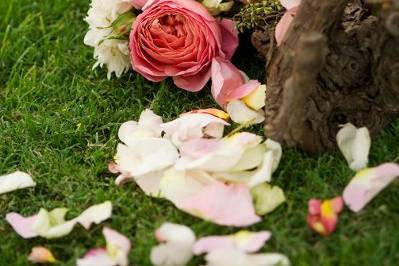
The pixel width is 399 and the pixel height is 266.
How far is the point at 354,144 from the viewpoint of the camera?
1.87m

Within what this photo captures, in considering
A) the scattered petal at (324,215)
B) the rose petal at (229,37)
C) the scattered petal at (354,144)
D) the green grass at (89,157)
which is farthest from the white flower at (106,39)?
the scattered petal at (324,215)

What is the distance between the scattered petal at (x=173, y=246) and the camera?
1.63 metres

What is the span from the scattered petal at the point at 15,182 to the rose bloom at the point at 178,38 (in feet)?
1.54

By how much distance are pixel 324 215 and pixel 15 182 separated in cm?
73

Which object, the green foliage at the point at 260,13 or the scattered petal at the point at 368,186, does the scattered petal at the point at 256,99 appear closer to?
the green foliage at the point at 260,13

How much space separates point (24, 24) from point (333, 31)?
3.93 ft

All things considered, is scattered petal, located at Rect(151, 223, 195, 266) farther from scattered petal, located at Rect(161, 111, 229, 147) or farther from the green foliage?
the green foliage

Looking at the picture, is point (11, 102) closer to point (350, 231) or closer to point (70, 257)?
point (70, 257)

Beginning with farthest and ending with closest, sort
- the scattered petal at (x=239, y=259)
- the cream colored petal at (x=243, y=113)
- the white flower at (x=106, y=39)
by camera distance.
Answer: the white flower at (x=106, y=39)
the cream colored petal at (x=243, y=113)
the scattered petal at (x=239, y=259)

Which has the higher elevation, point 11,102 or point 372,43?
point 372,43

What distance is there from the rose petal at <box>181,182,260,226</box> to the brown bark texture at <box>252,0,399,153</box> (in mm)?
184

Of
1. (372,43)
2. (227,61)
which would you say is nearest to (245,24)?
(227,61)

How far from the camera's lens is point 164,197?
1857 mm

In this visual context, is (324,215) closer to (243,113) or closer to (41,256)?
(243,113)
